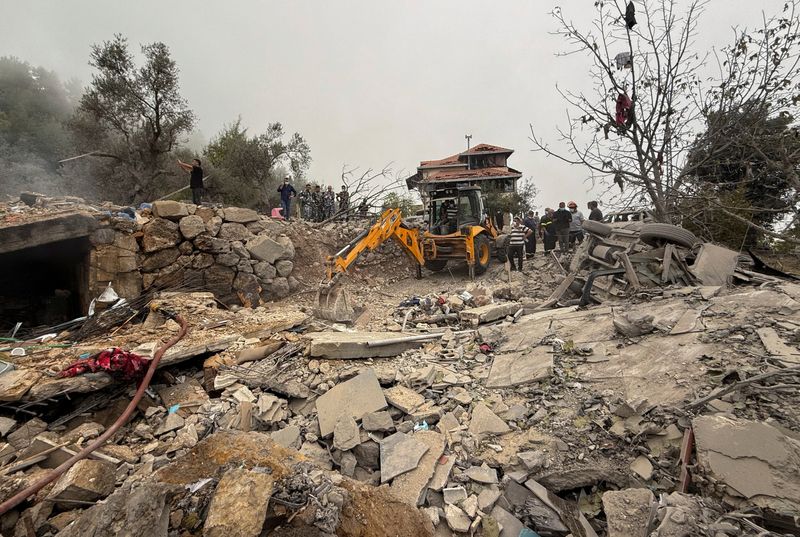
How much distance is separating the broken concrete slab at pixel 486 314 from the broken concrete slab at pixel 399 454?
3.03 metres

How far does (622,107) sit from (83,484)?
6.40m

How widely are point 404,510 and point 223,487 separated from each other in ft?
3.45

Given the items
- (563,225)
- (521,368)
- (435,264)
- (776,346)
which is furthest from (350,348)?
(563,225)

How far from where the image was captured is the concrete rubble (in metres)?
2.05

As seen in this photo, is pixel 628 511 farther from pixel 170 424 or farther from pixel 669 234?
pixel 669 234

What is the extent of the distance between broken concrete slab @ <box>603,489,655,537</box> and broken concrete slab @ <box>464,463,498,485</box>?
29.2 inches

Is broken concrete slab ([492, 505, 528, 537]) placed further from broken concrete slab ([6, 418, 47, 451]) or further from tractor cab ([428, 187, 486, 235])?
tractor cab ([428, 187, 486, 235])

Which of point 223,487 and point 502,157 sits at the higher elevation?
point 502,157

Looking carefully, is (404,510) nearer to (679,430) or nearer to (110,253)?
(679,430)

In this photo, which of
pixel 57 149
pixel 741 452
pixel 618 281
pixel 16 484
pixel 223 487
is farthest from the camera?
pixel 57 149

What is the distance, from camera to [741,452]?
2.17 m

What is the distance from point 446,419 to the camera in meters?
3.41

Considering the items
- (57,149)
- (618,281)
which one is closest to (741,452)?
(618,281)

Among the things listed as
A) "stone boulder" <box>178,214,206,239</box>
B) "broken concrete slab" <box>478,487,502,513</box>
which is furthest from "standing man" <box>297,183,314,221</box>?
"broken concrete slab" <box>478,487,502,513</box>
